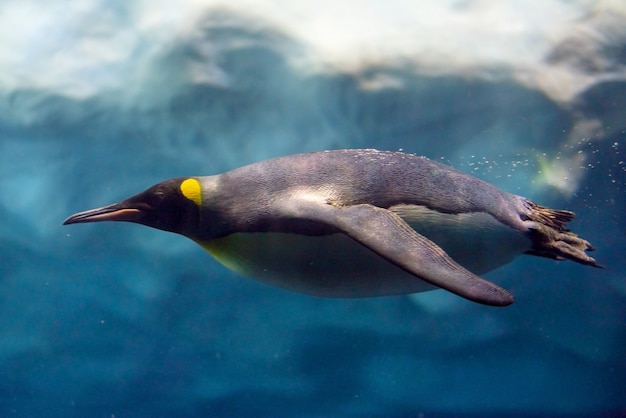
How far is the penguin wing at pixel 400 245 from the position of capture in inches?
73.6

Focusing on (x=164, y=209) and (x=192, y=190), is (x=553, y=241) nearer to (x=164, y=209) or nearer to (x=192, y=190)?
(x=192, y=190)

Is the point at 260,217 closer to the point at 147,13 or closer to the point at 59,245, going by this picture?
the point at 147,13

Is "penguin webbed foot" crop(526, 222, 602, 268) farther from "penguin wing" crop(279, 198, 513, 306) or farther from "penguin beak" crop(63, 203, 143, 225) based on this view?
"penguin beak" crop(63, 203, 143, 225)

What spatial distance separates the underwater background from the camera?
5949mm

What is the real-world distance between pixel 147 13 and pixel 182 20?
0.36 meters

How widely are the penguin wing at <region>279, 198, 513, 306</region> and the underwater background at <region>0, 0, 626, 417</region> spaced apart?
12.8ft

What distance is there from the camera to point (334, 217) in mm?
2285

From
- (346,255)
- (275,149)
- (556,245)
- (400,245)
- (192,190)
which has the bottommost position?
(275,149)

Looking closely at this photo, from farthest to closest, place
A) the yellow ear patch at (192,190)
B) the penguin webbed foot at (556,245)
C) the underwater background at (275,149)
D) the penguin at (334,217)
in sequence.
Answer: the underwater background at (275,149) → the penguin webbed foot at (556,245) → the yellow ear patch at (192,190) → the penguin at (334,217)

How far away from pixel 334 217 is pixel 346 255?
0.29 meters

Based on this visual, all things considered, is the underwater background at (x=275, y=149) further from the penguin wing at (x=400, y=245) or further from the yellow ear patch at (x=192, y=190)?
the penguin wing at (x=400, y=245)

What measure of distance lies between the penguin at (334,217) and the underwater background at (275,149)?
3.47m

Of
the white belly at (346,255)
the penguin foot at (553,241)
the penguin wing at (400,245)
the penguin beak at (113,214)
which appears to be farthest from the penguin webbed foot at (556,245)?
the penguin beak at (113,214)

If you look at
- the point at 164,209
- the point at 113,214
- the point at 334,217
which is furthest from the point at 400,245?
the point at 113,214
